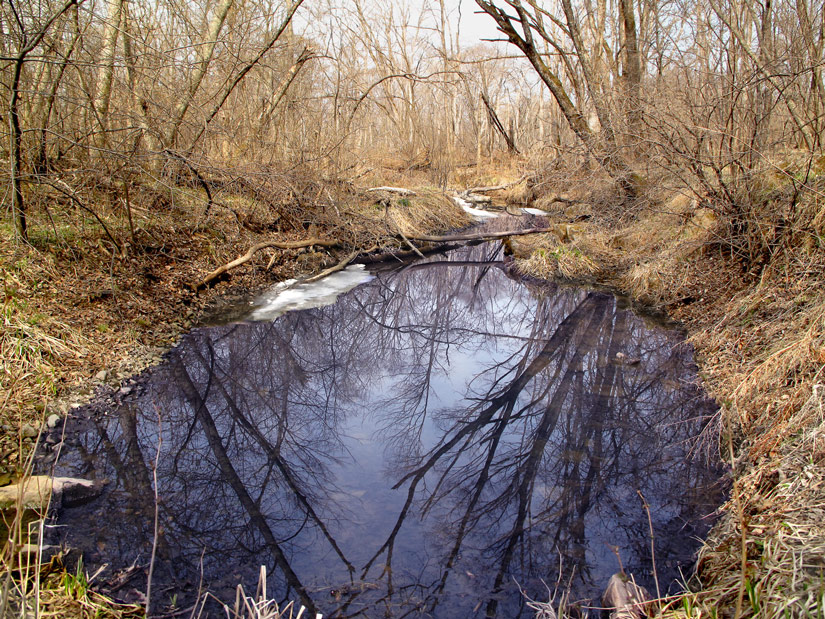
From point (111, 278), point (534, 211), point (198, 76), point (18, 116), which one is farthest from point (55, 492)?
point (534, 211)

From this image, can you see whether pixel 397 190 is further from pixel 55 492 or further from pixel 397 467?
pixel 55 492

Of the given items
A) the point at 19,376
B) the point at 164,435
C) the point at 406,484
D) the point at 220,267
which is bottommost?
the point at 406,484

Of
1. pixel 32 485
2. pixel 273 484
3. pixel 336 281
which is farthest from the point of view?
pixel 336 281

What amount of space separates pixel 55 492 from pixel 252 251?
5.85 m

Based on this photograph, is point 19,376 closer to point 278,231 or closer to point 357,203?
point 278,231

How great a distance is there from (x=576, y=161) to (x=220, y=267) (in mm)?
8053

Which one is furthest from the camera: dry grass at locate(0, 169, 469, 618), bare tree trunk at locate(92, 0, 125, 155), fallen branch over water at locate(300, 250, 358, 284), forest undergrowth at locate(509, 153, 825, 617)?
fallen branch over water at locate(300, 250, 358, 284)

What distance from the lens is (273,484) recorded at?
4582 mm

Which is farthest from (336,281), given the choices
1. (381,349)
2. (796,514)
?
(796,514)

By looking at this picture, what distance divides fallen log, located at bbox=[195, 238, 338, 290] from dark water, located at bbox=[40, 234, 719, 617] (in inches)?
51.2

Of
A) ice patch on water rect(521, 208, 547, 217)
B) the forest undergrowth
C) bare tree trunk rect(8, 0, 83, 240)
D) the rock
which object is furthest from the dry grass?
ice patch on water rect(521, 208, 547, 217)

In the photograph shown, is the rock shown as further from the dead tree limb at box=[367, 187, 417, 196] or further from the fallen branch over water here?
the dead tree limb at box=[367, 187, 417, 196]

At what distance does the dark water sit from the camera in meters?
3.58

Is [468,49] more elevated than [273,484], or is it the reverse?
[468,49]
